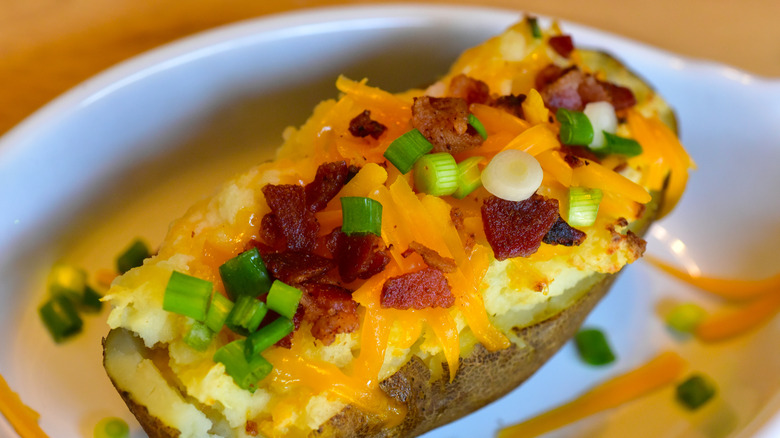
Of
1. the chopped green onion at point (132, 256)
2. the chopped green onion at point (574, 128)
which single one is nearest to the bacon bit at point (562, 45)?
the chopped green onion at point (574, 128)

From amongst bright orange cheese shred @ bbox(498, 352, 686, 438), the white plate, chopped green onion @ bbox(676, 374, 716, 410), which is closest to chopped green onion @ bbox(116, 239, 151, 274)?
the white plate

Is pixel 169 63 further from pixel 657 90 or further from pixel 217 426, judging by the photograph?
pixel 657 90

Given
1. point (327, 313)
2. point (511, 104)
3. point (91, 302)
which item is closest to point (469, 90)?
point (511, 104)

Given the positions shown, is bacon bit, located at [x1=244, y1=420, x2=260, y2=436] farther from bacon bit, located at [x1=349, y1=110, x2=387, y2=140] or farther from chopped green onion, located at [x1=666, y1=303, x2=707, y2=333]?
chopped green onion, located at [x1=666, y1=303, x2=707, y2=333]

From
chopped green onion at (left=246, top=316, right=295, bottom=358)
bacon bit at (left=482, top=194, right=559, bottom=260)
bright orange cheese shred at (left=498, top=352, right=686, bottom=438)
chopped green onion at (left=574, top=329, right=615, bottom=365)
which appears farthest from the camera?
chopped green onion at (left=574, top=329, right=615, bottom=365)

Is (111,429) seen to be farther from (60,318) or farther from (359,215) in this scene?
(359,215)

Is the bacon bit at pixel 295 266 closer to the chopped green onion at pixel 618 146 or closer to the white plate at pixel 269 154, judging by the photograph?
the white plate at pixel 269 154
